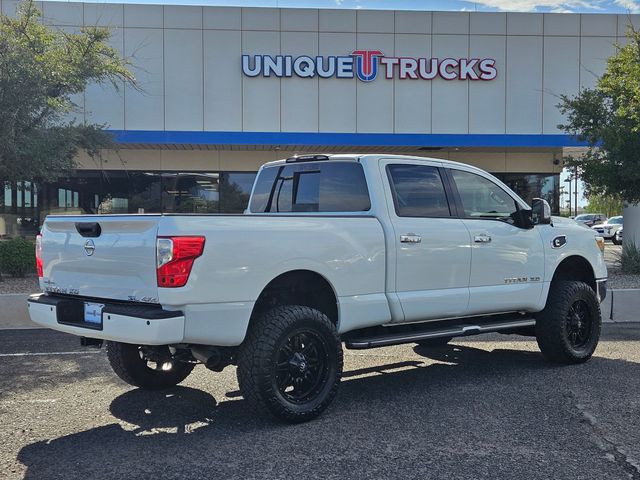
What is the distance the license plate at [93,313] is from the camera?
15.0 feet

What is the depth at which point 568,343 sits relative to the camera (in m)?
6.61

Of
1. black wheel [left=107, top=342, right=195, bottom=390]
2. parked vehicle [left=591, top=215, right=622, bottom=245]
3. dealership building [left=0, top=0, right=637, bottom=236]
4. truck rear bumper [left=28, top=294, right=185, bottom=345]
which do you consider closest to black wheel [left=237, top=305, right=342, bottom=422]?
truck rear bumper [left=28, top=294, right=185, bottom=345]

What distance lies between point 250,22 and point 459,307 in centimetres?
1569

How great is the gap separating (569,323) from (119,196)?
1595cm

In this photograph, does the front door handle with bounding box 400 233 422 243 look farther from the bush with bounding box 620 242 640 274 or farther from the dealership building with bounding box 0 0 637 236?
the dealership building with bounding box 0 0 637 236

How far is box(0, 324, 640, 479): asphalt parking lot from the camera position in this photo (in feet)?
13.1

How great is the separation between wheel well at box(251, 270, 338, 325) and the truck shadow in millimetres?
823

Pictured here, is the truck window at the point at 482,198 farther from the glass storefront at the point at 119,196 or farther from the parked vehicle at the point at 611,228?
the parked vehicle at the point at 611,228

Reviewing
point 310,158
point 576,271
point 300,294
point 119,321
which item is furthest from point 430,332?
point 119,321

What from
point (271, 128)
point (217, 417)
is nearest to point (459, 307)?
point (217, 417)

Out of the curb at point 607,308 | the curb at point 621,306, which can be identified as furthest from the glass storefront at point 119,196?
the curb at point 621,306

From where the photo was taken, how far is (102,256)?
15.2ft

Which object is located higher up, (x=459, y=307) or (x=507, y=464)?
(x=459, y=307)

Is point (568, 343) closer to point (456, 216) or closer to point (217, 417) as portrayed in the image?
point (456, 216)
